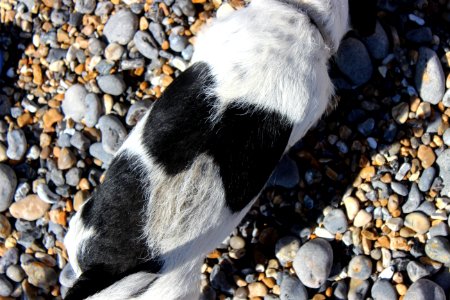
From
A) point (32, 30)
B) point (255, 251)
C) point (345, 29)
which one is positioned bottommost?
point (255, 251)

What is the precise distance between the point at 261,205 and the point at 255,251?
0.24 meters

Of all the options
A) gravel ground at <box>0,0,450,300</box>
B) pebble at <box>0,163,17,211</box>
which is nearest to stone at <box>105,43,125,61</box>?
gravel ground at <box>0,0,450,300</box>

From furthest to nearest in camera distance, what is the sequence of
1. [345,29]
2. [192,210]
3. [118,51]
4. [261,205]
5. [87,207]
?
[118,51], [261,205], [345,29], [87,207], [192,210]

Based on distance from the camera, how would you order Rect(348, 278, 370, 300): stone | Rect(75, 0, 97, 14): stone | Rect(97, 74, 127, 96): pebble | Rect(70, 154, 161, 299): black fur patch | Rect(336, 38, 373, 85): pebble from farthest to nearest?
Rect(75, 0, 97, 14): stone, Rect(97, 74, 127, 96): pebble, Rect(336, 38, 373, 85): pebble, Rect(348, 278, 370, 300): stone, Rect(70, 154, 161, 299): black fur patch

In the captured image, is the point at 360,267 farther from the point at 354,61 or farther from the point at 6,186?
the point at 6,186

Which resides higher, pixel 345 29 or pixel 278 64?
pixel 278 64

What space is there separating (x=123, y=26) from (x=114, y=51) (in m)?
0.15

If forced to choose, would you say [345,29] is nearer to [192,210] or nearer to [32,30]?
[192,210]

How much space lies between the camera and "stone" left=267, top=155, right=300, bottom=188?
295 cm

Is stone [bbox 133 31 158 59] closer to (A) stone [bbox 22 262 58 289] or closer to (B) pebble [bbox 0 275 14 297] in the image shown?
(A) stone [bbox 22 262 58 289]

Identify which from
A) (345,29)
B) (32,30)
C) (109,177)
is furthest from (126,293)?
(32,30)

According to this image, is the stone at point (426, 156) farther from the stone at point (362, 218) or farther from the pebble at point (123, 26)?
the pebble at point (123, 26)

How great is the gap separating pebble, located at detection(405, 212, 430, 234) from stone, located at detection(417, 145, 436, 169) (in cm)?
26

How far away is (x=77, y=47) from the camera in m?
3.27
